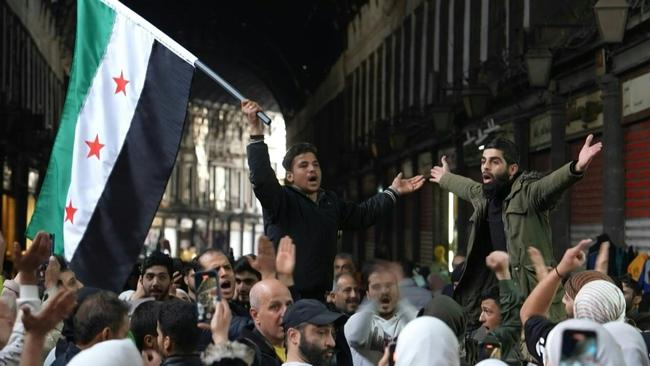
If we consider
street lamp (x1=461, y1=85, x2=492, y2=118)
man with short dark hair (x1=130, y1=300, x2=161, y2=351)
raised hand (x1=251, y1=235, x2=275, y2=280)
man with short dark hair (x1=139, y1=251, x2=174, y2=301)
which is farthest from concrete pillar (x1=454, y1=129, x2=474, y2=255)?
man with short dark hair (x1=130, y1=300, x2=161, y2=351)

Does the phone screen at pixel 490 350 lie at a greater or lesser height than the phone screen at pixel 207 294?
lesser

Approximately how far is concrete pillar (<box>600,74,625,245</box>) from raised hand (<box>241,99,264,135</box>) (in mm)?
11504

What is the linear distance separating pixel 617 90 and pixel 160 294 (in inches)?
428

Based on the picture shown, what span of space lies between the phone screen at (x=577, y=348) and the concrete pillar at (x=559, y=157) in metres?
18.0

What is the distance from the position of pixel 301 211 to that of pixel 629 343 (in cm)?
298

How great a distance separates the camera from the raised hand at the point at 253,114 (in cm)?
808

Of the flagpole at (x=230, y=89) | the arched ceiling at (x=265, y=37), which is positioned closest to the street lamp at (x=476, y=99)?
the flagpole at (x=230, y=89)

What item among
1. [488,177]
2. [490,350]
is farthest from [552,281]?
[488,177]

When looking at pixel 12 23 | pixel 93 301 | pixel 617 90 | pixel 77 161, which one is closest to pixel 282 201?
pixel 77 161

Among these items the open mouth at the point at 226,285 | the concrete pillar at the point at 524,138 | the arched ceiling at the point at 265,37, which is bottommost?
the open mouth at the point at 226,285

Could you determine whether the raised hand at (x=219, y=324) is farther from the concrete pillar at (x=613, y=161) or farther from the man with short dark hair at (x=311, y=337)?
the concrete pillar at (x=613, y=161)

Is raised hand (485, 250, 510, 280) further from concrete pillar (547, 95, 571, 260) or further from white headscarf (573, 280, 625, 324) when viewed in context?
concrete pillar (547, 95, 571, 260)

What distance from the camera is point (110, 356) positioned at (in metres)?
4.79

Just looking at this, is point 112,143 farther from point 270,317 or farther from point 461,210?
point 461,210
